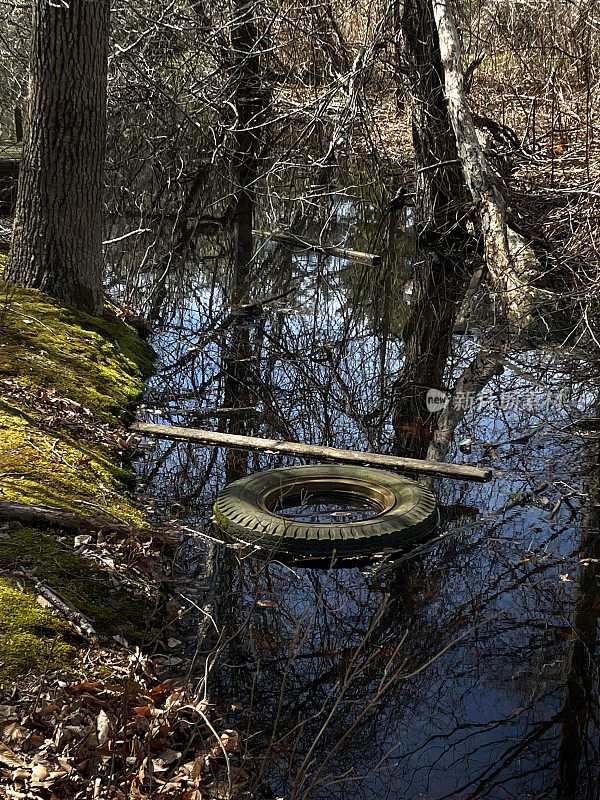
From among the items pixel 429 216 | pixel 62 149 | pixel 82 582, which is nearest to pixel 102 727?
pixel 82 582

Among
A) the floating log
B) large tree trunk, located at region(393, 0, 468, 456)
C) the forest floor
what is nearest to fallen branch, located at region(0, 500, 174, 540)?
the forest floor

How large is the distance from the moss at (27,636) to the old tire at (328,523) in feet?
4.43

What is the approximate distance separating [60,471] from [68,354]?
2.44 meters

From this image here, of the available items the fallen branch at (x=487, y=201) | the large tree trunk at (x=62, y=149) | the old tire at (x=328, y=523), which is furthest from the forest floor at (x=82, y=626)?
the fallen branch at (x=487, y=201)

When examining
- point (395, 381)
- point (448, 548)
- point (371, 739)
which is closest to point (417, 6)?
point (395, 381)

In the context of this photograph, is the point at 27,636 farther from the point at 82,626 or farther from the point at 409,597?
the point at 409,597

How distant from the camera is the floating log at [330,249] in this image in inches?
583

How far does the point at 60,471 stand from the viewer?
5.79m

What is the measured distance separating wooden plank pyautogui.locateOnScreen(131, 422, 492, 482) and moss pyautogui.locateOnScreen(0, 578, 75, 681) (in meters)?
2.88

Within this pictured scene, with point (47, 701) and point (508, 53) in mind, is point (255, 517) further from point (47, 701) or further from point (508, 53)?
point (508, 53)

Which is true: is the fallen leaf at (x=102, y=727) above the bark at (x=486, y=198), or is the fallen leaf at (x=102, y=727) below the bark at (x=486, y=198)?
below

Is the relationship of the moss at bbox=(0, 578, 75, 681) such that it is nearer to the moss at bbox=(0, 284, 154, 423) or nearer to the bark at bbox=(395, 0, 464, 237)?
the moss at bbox=(0, 284, 154, 423)

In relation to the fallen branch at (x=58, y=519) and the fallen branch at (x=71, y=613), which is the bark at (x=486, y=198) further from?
the fallen branch at (x=71, y=613)

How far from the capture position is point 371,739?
3830 millimetres
